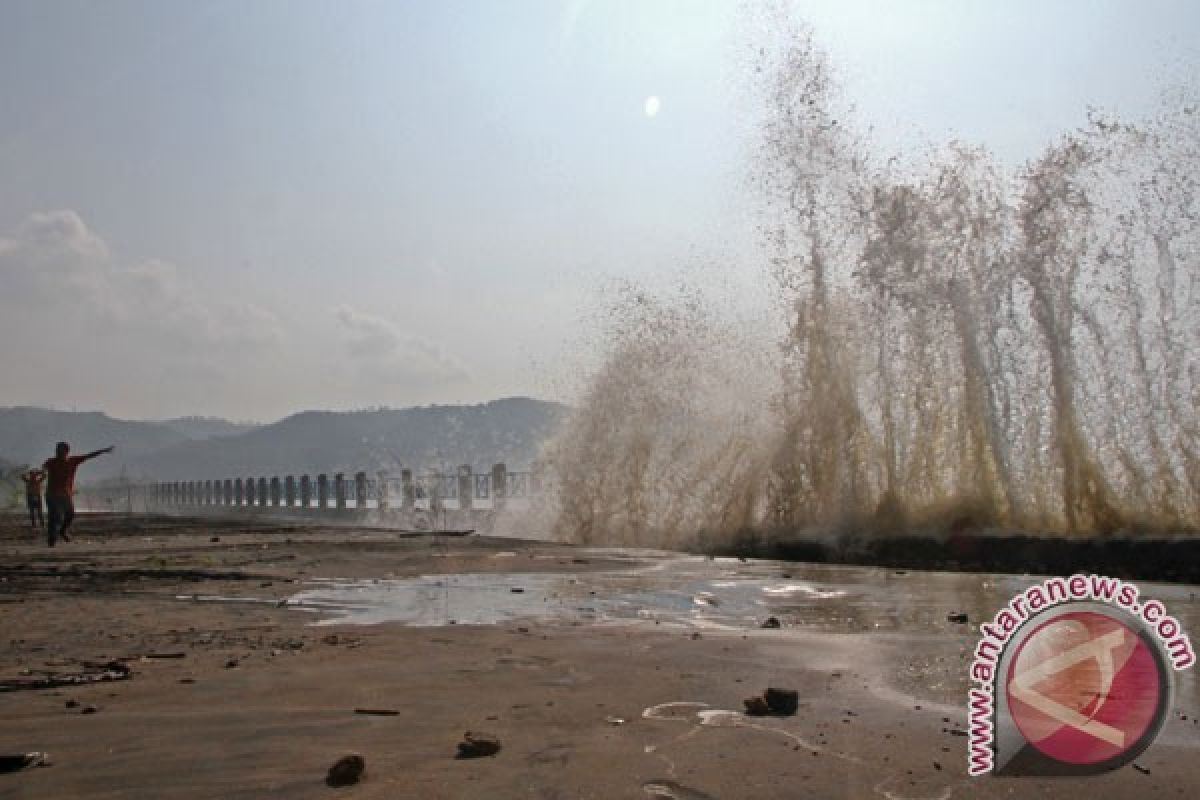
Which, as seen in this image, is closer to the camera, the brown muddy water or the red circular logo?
the red circular logo

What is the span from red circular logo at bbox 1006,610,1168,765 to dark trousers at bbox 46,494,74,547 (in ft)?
53.3

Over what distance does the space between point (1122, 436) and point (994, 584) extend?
22.6 ft

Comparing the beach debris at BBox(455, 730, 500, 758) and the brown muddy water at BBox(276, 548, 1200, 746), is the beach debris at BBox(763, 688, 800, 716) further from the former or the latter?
the beach debris at BBox(455, 730, 500, 758)

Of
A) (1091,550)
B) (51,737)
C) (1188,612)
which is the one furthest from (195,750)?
(1091,550)

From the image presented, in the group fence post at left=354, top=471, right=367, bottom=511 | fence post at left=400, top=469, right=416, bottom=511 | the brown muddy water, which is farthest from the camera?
fence post at left=354, top=471, right=367, bottom=511

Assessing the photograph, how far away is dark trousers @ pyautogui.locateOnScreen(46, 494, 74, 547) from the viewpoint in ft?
54.6

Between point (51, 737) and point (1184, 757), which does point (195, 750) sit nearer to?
point (51, 737)

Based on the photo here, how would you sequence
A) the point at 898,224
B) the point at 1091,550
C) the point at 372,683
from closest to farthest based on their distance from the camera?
the point at 372,683, the point at 1091,550, the point at 898,224

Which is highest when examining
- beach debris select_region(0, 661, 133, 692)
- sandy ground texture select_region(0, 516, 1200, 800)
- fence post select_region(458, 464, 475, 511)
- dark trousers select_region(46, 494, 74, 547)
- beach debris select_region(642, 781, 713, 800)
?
fence post select_region(458, 464, 475, 511)

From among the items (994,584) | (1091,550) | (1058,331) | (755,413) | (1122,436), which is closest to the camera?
(994,584)

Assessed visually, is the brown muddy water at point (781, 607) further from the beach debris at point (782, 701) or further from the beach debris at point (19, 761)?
the beach debris at point (19, 761)

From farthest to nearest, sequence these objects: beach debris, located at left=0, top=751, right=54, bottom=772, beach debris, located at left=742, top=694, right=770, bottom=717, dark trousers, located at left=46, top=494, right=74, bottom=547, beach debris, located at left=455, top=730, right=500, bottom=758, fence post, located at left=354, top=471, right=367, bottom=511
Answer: fence post, located at left=354, top=471, right=367, bottom=511, dark trousers, located at left=46, top=494, right=74, bottom=547, beach debris, located at left=742, top=694, right=770, bottom=717, beach debris, located at left=455, top=730, right=500, bottom=758, beach debris, located at left=0, top=751, right=54, bottom=772

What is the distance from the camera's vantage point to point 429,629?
21.8ft

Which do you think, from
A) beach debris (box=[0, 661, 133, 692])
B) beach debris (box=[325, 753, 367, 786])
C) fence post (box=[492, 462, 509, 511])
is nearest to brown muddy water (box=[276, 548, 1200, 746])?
beach debris (box=[0, 661, 133, 692])
